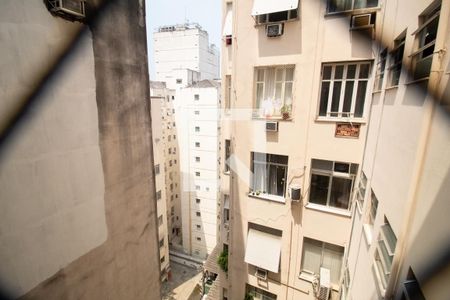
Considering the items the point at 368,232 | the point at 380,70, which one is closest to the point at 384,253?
the point at 368,232

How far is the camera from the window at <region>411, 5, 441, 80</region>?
244 centimetres

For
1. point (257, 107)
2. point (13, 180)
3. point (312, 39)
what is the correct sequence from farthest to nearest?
1. point (257, 107)
2. point (312, 39)
3. point (13, 180)

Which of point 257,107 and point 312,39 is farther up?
point 312,39

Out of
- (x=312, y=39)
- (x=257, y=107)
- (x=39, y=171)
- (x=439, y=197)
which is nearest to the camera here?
(x=439, y=197)

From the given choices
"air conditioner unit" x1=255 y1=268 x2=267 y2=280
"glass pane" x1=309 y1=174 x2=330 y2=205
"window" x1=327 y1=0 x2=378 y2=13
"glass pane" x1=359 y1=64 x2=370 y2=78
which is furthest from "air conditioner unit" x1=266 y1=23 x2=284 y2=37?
"air conditioner unit" x1=255 y1=268 x2=267 y2=280

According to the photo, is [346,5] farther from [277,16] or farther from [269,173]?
[269,173]

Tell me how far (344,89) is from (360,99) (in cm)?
44

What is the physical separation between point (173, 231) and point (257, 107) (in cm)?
2656

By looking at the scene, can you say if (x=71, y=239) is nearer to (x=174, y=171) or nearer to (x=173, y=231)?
(x=174, y=171)

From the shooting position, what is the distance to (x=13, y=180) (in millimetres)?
2010

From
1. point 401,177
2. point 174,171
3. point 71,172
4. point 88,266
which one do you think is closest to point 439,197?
point 401,177

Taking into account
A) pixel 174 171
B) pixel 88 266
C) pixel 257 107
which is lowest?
pixel 174 171

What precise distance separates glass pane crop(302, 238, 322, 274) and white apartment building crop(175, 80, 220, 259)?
16557 mm

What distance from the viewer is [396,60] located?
3641 millimetres
